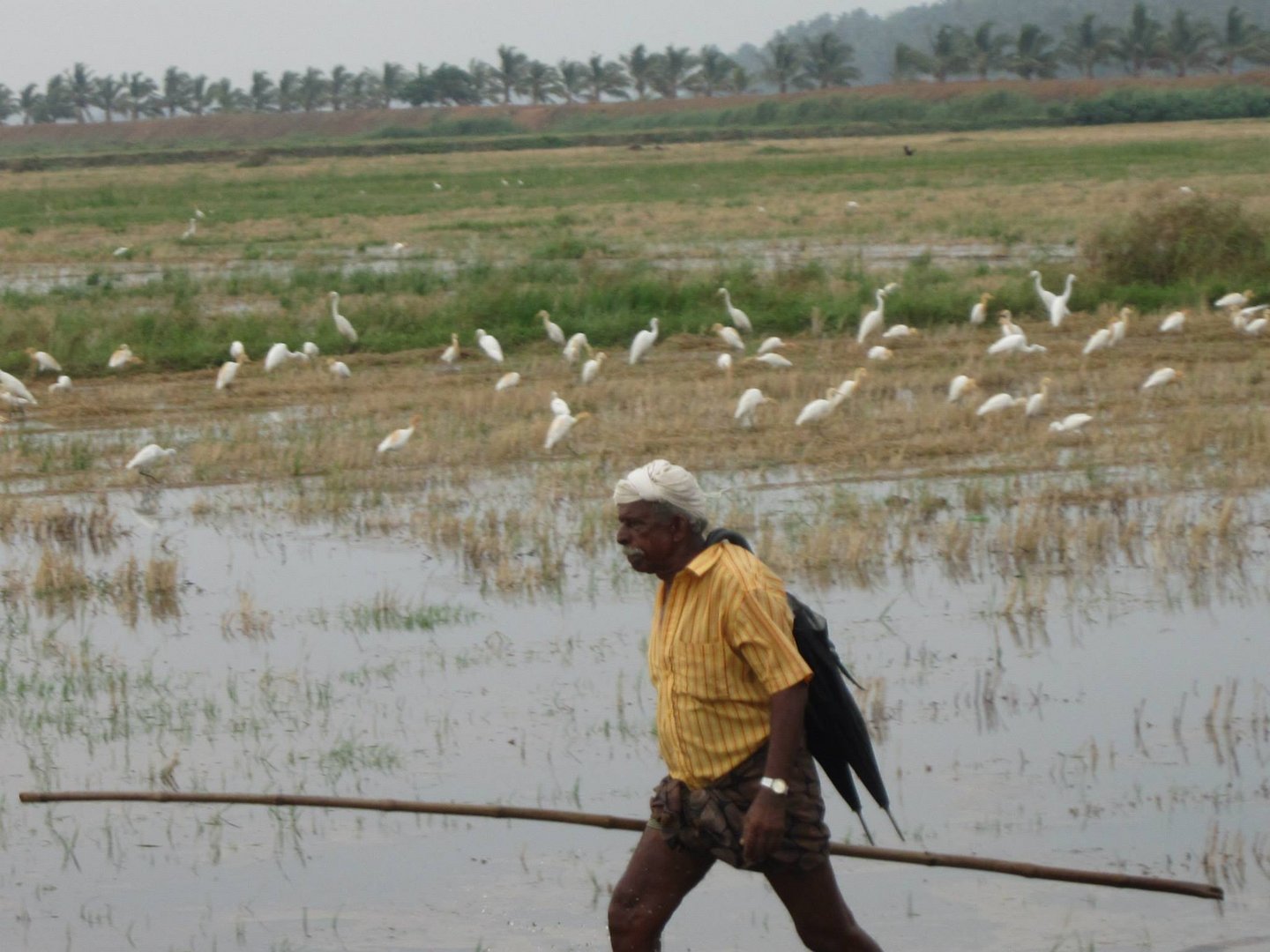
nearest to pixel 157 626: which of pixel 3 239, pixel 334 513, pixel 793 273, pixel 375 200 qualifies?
pixel 334 513

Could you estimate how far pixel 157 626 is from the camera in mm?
8555

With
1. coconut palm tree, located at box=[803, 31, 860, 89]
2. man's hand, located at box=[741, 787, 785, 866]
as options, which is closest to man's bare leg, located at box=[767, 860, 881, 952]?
man's hand, located at box=[741, 787, 785, 866]

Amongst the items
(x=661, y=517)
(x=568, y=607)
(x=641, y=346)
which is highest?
(x=661, y=517)

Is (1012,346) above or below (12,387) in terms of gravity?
above

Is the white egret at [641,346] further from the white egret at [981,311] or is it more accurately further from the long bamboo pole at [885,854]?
the long bamboo pole at [885,854]

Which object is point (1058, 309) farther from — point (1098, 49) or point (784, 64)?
point (784, 64)

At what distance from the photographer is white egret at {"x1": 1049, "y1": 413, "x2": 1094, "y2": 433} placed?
11867mm

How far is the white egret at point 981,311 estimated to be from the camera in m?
17.1

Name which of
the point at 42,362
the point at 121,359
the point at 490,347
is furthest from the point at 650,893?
the point at 42,362

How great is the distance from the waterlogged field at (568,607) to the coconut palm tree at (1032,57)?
85441mm

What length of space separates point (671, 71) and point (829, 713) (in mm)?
118616

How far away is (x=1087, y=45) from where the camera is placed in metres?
105

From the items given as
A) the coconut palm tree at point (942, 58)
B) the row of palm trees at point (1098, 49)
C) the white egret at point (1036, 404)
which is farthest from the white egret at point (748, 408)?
the coconut palm tree at point (942, 58)

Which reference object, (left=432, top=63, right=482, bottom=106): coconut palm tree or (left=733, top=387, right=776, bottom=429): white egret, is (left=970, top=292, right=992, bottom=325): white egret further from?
(left=432, top=63, right=482, bottom=106): coconut palm tree
